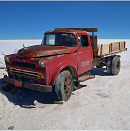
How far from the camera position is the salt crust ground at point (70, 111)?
3.62 m

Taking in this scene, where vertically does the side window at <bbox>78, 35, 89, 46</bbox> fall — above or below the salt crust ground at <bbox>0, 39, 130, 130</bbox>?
above

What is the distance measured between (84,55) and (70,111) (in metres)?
2.39

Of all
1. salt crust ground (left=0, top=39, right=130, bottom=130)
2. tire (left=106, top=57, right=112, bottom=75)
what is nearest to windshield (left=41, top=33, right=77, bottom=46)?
salt crust ground (left=0, top=39, right=130, bottom=130)

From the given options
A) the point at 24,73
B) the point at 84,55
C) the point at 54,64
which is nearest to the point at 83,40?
the point at 84,55

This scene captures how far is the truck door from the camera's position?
18.8ft

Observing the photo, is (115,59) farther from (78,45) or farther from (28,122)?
(28,122)

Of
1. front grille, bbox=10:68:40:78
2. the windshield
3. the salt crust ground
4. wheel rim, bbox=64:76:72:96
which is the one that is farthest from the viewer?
the windshield

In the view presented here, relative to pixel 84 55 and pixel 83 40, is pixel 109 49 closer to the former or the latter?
pixel 83 40

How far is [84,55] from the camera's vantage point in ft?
19.6

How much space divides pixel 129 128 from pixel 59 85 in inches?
80.1

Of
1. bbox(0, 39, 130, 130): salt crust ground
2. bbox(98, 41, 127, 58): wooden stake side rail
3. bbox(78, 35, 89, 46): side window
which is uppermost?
bbox(78, 35, 89, 46): side window

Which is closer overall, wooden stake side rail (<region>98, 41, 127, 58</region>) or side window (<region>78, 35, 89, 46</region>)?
side window (<region>78, 35, 89, 46</region>)

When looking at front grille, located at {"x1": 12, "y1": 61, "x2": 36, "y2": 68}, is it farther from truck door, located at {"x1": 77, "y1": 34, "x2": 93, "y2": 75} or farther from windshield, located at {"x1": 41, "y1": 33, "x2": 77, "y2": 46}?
truck door, located at {"x1": 77, "y1": 34, "x2": 93, "y2": 75}

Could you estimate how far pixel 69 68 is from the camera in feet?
17.2
